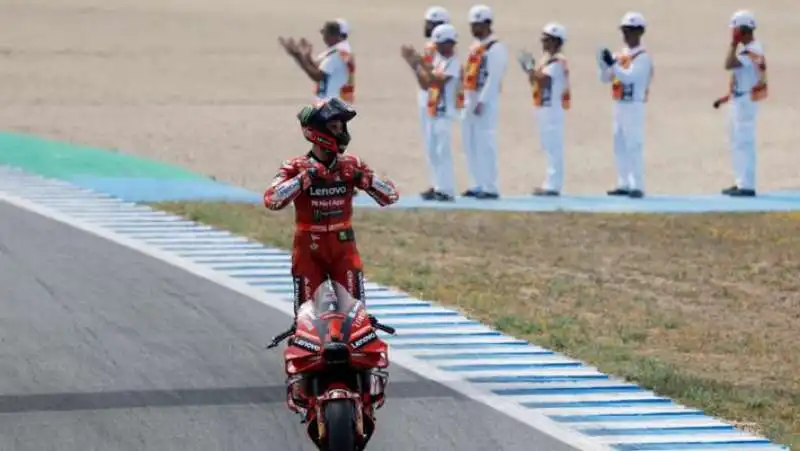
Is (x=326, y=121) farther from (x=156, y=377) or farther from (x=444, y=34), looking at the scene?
(x=444, y=34)

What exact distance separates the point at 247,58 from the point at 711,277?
2762 centimetres

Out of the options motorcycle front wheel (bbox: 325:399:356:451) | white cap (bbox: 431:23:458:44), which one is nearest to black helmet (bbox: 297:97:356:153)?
motorcycle front wheel (bbox: 325:399:356:451)

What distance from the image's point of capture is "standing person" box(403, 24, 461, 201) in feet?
70.0

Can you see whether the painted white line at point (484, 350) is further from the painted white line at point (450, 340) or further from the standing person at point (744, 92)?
the standing person at point (744, 92)

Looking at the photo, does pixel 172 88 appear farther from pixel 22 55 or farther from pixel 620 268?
pixel 620 268

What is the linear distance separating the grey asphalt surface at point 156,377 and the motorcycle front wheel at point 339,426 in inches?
42.8

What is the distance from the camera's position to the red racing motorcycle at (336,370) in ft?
29.2

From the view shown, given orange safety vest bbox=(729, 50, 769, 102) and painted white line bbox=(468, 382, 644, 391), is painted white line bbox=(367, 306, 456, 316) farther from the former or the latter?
orange safety vest bbox=(729, 50, 769, 102)

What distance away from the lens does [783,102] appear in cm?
3875

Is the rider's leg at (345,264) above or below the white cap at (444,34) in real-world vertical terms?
below

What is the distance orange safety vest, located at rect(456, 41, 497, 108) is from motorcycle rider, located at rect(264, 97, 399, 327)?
Result: 11.7 metres

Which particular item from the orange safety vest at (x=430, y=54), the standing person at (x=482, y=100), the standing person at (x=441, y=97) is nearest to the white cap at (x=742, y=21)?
the standing person at (x=482, y=100)

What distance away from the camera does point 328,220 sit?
9.76m

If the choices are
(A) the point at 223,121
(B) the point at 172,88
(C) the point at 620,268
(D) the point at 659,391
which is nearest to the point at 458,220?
(C) the point at 620,268
